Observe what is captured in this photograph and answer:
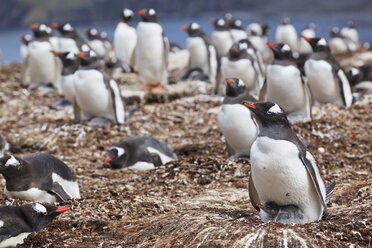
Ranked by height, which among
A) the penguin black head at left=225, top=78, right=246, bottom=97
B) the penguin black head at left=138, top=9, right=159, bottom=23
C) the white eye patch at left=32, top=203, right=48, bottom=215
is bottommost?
the white eye patch at left=32, top=203, right=48, bottom=215

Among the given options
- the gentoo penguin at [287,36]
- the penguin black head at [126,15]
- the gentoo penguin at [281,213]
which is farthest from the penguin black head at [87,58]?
the gentoo penguin at [287,36]

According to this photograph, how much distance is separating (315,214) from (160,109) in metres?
5.28

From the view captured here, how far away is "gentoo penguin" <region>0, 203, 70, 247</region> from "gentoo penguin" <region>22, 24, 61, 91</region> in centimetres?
690

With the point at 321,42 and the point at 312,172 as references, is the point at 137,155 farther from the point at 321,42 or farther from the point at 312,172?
the point at 321,42

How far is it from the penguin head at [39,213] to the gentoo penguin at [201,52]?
7866 millimetres

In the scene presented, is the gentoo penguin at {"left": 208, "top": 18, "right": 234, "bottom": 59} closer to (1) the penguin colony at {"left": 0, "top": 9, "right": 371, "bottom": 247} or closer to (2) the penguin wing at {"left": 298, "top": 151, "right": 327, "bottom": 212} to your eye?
(1) the penguin colony at {"left": 0, "top": 9, "right": 371, "bottom": 247}

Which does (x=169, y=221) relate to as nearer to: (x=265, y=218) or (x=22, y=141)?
(x=265, y=218)

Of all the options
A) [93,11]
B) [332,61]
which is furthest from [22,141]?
[93,11]

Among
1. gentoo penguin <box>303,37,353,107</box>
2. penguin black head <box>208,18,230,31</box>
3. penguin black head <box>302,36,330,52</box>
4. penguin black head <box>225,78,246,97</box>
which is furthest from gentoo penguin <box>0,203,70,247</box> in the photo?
penguin black head <box>208,18,230,31</box>

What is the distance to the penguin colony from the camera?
3934 millimetres

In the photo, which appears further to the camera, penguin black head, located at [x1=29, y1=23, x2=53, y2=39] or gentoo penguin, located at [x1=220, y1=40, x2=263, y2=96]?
penguin black head, located at [x1=29, y1=23, x2=53, y2=39]

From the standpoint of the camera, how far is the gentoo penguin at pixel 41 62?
10727 millimetres

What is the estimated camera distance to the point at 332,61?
27.0ft

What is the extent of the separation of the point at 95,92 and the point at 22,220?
3.87 metres
